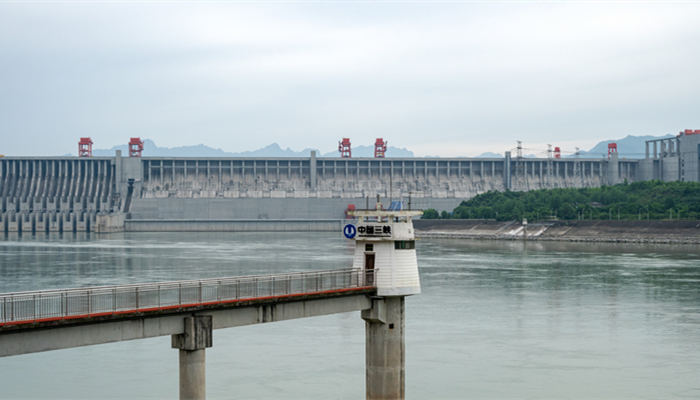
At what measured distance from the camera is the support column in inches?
1134

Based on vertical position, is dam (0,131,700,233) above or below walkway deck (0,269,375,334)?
above

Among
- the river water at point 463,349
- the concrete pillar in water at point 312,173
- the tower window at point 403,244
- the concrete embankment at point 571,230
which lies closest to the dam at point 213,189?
the concrete pillar in water at point 312,173

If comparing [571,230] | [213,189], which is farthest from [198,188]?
[571,230]

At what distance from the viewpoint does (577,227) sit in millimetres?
143625

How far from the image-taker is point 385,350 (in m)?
29.2

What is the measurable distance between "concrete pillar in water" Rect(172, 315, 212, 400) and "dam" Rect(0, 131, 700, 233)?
15305 centimetres

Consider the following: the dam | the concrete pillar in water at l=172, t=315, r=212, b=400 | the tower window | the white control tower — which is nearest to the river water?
the white control tower

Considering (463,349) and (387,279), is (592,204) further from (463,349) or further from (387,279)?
(387,279)

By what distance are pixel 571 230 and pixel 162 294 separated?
124 m

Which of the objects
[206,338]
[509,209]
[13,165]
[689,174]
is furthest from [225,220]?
[206,338]

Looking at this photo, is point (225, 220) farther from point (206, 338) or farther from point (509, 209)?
point (206, 338)

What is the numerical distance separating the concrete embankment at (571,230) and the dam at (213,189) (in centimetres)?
2144

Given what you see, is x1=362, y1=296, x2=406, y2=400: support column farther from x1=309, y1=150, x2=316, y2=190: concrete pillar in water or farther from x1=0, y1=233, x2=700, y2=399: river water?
x1=309, y1=150, x2=316, y2=190: concrete pillar in water

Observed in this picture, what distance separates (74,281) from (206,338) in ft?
153
